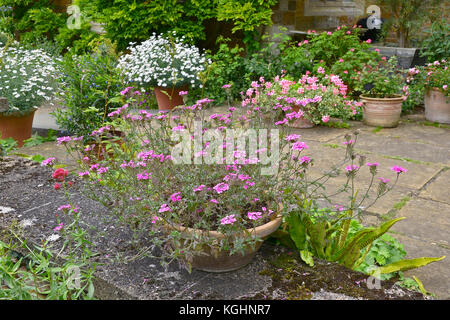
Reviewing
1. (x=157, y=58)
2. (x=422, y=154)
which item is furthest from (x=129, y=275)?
(x=157, y=58)

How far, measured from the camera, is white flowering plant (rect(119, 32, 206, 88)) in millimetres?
6035

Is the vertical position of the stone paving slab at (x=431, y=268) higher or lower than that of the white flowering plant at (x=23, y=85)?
lower

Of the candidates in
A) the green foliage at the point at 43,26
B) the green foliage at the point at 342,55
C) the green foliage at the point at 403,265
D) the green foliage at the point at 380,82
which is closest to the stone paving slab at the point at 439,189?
the green foliage at the point at 403,265

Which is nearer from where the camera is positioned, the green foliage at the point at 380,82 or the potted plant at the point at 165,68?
the green foliage at the point at 380,82

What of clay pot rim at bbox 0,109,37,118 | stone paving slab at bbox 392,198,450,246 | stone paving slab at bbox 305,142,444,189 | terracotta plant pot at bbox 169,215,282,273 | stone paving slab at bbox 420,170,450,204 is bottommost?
stone paving slab at bbox 392,198,450,246

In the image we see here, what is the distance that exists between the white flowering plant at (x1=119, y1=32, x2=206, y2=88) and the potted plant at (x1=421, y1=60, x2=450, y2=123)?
283 centimetres

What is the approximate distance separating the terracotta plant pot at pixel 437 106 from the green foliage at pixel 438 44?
786mm

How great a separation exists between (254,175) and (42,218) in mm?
1141

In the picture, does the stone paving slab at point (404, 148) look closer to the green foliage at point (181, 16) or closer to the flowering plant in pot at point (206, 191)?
the flowering plant in pot at point (206, 191)

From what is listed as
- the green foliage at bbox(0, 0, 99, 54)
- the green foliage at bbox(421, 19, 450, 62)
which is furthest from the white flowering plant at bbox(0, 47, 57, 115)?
the green foliage at bbox(421, 19, 450, 62)

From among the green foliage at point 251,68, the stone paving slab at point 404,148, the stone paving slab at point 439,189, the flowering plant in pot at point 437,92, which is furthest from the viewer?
the green foliage at point 251,68

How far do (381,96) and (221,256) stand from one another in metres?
4.32

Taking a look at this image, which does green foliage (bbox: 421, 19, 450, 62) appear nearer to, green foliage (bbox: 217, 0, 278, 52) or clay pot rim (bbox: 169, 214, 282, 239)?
green foliage (bbox: 217, 0, 278, 52)

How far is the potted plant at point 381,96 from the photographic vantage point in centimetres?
520
